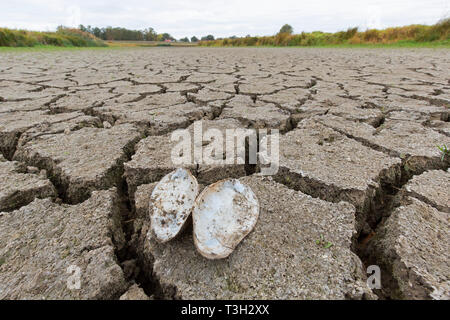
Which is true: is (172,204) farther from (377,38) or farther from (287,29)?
(287,29)

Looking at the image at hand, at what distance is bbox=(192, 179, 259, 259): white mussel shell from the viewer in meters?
0.68

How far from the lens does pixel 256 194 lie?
37.6 inches

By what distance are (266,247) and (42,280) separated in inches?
23.1

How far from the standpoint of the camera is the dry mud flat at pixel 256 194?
2.11ft

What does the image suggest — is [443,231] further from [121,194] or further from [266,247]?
[121,194]

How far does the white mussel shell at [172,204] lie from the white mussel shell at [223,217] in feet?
0.14

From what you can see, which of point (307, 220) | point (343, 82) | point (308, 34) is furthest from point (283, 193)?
point (308, 34)

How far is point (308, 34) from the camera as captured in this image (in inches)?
639

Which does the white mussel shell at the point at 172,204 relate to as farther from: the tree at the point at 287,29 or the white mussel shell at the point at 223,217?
the tree at the point at 287,29

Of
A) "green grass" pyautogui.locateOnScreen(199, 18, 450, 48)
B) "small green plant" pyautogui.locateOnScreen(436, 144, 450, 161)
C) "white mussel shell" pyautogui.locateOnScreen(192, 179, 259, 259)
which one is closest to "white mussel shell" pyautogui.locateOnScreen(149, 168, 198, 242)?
"white mussel shell" pyautogui.locateOnScreen(192, 179, 259, 259)

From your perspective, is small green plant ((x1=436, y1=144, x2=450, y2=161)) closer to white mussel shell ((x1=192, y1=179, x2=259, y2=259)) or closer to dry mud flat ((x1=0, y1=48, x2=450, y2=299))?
dry mud flat ((x1=0, y1=48, x2=450, y2=299))

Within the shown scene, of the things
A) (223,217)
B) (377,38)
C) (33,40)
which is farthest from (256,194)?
(33,40)

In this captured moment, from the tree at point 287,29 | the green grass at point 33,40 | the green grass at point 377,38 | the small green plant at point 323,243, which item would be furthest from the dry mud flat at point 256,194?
the tree at point 287,29

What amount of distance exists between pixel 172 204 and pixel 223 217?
0.16 meters
